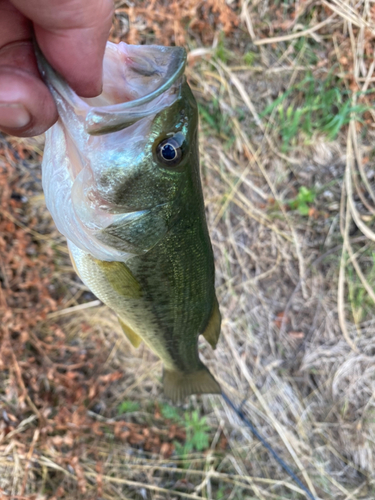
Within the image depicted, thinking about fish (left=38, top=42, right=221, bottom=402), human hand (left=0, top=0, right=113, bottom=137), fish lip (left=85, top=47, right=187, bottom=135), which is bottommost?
fish (left=38, top=42, right=221, bottom=402)

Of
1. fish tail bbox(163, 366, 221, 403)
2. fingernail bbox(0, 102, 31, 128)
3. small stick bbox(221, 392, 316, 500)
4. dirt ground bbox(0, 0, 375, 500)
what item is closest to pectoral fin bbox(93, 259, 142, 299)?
fingernail bbox(0, 102, 31, 128)

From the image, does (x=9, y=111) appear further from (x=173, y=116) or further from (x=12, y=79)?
(x=173, y=116)

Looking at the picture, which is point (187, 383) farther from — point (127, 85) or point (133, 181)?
point (127, 85)

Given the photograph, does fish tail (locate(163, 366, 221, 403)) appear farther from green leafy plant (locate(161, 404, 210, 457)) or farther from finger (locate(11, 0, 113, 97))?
finger (locate(11, 0, 113, 97))

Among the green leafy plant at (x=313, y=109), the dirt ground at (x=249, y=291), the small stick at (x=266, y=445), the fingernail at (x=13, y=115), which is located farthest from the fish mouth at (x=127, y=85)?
the small stick at (x=266, y=445)

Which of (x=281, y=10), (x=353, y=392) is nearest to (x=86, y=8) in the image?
(x=281, y=10)

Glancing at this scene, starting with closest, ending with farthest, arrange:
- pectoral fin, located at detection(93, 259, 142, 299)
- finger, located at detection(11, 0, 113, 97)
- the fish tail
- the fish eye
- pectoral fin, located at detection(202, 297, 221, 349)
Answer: finger, located at detection(11, 0, 113, 97), the fish eye, pectoral fin, located at detection(93, 259, 142, 299), pectoral fin, located at detection(202, 297, 221, 349), the fish tail

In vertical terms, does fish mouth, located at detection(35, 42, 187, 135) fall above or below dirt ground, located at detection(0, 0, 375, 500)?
above
